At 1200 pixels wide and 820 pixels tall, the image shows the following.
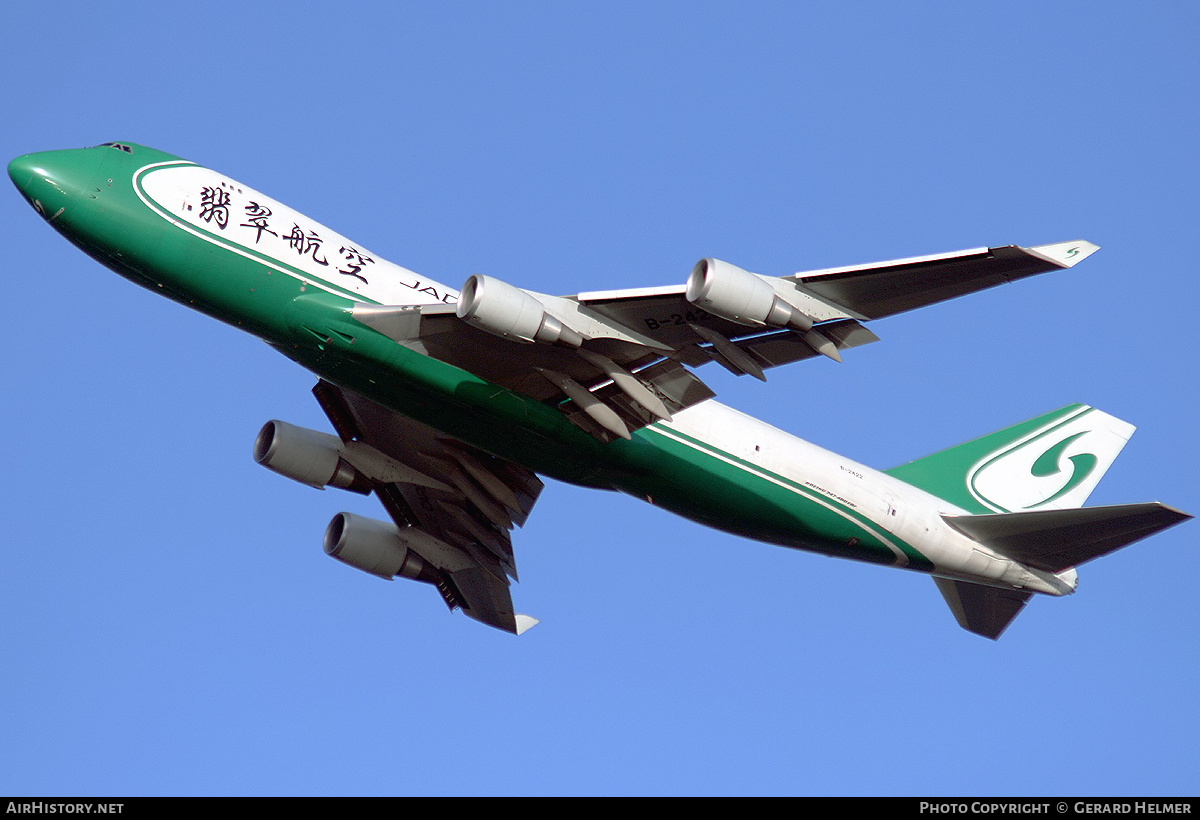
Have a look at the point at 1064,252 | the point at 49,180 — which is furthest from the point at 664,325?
the point at 49,180

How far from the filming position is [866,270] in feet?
75.1

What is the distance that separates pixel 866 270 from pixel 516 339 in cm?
663

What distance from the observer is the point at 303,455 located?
31188mm

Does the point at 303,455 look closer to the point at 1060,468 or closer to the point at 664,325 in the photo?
the point at 664,325

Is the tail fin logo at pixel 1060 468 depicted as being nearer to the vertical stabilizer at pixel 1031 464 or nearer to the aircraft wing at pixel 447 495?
the vertical stabilizer at pixel 1031 464

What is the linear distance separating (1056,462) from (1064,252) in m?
13.3

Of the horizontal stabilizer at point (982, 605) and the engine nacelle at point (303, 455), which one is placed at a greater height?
the engine nacelle at point (303, 455)

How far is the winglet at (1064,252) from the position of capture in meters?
21.1

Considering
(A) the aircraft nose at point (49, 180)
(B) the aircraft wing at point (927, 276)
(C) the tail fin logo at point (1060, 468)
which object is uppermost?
(A) the aircraft nose at point (49, 180)

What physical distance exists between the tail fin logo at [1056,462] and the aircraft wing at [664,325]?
10147 millimetres

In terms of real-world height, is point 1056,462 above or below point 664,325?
above

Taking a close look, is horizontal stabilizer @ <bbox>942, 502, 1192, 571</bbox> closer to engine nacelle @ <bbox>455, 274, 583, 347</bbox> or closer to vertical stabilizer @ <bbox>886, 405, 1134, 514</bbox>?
vertical stabilizer @ <bbox>886, 405, 1134, 514</bbox>

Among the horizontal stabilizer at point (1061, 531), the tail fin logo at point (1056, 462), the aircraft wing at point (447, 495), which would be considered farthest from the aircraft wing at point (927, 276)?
the aircraft wing at point (447, 495)

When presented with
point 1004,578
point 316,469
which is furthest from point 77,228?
point 1004,578
